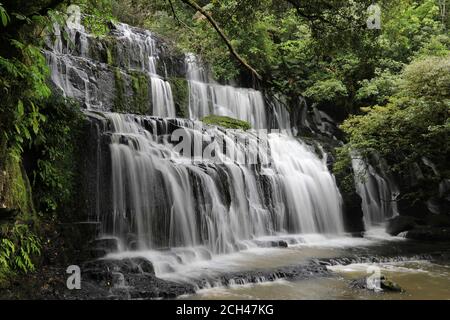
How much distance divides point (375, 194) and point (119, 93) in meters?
10.2

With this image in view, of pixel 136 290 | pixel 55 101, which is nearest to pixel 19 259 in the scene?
pixel 136 290

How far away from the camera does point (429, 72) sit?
12414 mm

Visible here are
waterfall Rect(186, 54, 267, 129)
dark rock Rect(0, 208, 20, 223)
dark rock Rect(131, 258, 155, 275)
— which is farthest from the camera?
waterfall Rect(186, 54, 267, 129)

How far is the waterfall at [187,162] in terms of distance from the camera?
376 inches

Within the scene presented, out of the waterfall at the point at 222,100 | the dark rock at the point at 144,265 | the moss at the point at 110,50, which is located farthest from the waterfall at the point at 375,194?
the dark rock at the point at 144,265

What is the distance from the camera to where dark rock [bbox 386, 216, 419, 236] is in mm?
14070

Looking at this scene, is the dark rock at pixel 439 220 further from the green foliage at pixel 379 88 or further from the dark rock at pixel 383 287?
the dark rock at pixel 383 287

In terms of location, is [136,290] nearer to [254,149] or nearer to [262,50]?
[254,149]

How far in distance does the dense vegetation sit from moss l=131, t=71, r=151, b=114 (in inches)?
88.5

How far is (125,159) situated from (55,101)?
204 centimetres

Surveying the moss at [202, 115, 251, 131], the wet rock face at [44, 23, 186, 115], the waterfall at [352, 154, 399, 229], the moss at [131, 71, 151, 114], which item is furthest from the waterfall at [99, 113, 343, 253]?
the wet rock face at [44, 23, 186, 115]

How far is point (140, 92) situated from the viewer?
15375 mm

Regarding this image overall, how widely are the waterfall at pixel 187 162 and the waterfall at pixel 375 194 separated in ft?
5.09

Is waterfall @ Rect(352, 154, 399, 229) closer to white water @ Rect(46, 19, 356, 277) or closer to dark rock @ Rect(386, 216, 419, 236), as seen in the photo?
dark rock @ Rect(386, 216, 419, 236)
